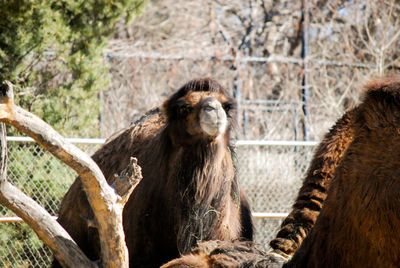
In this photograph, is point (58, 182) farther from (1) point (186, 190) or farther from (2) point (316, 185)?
(2) point (316, 185)

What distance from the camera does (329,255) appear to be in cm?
229

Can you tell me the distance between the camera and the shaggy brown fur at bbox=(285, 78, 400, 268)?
6.89 ft

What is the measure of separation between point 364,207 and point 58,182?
6.13 meters

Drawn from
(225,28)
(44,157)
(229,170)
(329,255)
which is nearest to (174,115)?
(229,170)

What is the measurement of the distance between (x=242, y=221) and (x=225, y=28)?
11.7 m

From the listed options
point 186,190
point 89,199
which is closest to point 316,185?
point 89,199

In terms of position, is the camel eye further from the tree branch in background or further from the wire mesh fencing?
the wire mesh fencing

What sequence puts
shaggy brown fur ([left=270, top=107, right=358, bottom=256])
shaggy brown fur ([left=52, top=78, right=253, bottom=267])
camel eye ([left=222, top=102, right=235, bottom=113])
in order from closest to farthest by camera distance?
shaggy brown fur ([left=270, top=107, right=358, bottom=256])
shaggy brown fur ([left=52, top=78, right=253, bottom=267])
camel eye ([left=222, top=102, right=235, bottom=113])

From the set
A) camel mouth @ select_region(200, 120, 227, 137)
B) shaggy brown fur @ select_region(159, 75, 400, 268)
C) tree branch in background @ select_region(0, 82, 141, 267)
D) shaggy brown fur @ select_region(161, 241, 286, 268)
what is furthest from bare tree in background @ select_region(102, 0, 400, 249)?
shaggy brown fur @ select_region(159, 75, 400, 268)

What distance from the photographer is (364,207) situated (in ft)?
7.11

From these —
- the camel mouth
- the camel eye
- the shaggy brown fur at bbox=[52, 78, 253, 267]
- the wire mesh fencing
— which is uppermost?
the camel eye

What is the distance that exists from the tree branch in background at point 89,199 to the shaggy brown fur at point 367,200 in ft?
2.94

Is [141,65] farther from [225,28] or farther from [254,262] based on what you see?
[254,262]

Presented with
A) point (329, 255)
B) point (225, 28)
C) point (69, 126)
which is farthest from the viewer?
point (225, 28)
